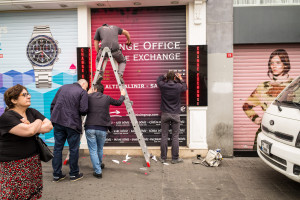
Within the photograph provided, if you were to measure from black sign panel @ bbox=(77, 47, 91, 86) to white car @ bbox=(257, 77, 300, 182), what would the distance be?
4166 millimetres

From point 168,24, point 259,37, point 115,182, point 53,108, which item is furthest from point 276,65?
point 53,108

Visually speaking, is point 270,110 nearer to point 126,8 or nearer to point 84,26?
point 126,8

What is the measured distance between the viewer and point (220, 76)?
18.5 ft

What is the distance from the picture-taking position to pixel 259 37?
5547mm

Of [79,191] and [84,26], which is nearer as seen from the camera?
[79,191]

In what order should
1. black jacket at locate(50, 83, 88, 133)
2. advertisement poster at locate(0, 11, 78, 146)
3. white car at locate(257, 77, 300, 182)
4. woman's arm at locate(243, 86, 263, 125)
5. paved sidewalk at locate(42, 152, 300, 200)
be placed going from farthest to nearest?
advertisement poster at locate(0, 11, 78, 146)
woman's arm at locate(243, 86, 263, 125)
black jacket at locate(50, 83, 88, 133)
paved sidewalk at locate(42, 152, 300, 200)
white car at locate(257, 77, 300, 182)

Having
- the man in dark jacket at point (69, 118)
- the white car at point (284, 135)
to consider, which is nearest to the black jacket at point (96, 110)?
the man in dark jacket at point (69, 118)

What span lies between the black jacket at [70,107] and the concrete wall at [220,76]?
3067mm

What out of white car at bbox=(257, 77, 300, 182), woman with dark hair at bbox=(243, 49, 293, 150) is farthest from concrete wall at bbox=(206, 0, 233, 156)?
white car at bbox=(257, 77, 300, 182)

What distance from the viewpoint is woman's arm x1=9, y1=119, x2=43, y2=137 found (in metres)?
2.51

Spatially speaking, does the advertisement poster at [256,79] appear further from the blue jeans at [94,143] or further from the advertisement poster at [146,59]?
the blue jeans at [94,143]

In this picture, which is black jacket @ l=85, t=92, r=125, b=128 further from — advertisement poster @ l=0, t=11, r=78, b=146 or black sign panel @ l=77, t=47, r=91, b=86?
advertisement poster @ l=0, t=11, r=78, b=146

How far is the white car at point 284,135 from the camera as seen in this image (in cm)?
334

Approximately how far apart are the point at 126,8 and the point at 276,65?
159 inches
